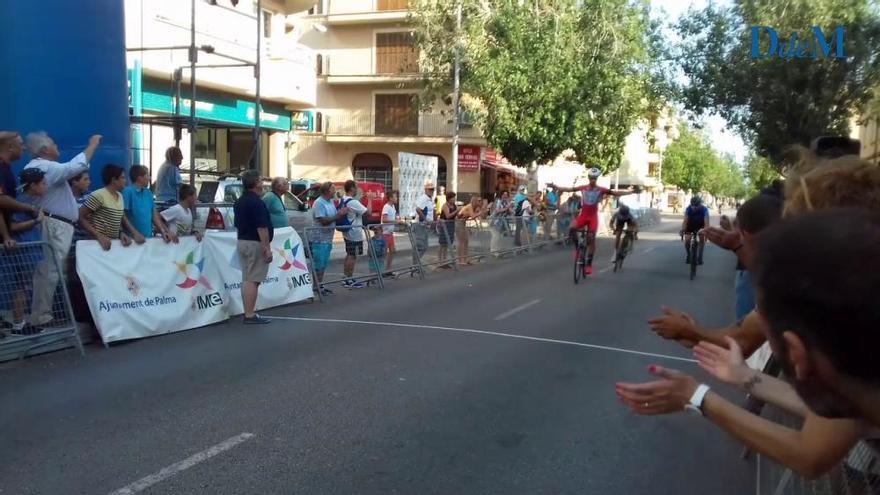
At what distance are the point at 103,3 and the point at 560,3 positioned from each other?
20.1m

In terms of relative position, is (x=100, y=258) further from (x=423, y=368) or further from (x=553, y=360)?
(x=553, y=360)

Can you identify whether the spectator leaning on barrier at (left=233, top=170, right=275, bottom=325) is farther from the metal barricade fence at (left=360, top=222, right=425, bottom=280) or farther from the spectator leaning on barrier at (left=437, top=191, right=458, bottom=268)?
the spectator leaning on barrier at (left=437, top=191, right=458, bottom=268)

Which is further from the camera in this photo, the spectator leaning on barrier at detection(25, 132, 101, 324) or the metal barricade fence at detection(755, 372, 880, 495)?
the spectator leaning on barrier at detection(25, 132, 101, 324)

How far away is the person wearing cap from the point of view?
24.6 ft

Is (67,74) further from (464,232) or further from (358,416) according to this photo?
(464,232)

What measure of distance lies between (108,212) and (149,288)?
0.97m

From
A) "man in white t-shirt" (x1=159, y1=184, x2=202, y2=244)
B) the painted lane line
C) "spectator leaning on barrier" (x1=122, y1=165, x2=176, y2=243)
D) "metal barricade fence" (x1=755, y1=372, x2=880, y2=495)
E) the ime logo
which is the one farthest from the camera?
the ime logo

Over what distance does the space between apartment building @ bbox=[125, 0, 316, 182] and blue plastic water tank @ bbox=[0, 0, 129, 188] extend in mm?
3789

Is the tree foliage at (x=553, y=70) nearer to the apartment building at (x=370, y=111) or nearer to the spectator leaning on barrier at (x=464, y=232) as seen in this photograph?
→ the apartment building at (x=370, y=111)

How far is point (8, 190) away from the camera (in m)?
7.89

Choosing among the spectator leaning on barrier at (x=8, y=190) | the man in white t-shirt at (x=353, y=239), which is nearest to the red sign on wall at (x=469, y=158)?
the man in white t-shirt at (x=353, y=239)

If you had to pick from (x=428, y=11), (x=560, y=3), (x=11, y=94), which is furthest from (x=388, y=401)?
(x=428, y=11)

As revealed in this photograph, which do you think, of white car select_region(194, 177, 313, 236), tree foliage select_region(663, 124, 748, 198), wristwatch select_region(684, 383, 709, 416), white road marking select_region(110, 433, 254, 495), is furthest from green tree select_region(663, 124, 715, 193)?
wristwatch select_region(684, 383, 709, 416)

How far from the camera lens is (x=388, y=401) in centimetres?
625
